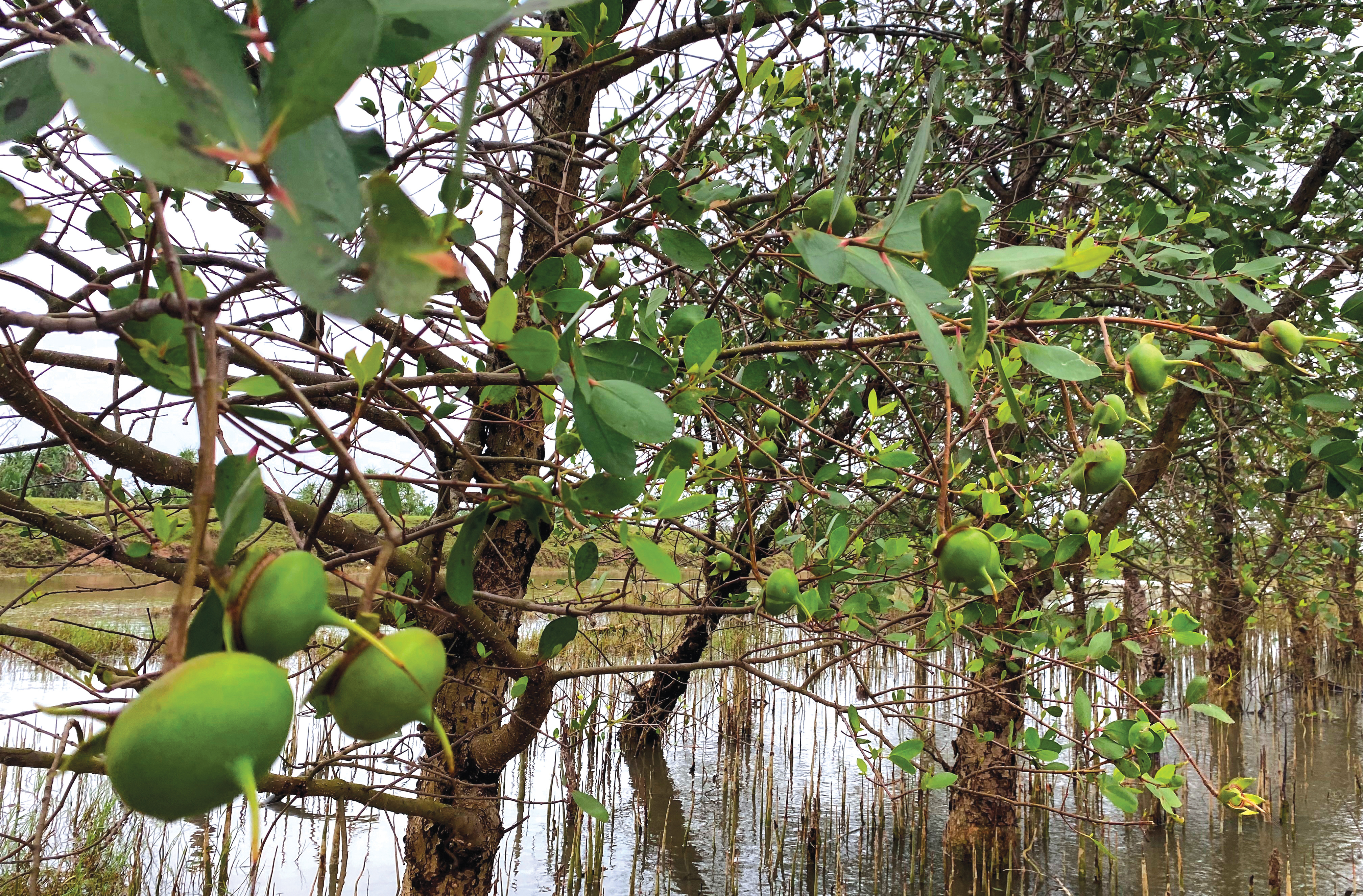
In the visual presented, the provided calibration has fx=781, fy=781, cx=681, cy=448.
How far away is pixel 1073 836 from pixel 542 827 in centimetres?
304

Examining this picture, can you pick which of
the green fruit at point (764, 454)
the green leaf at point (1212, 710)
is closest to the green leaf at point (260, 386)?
the green fruit at point (764, 454)

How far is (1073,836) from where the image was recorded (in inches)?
176

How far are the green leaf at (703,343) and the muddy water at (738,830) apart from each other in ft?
6.09

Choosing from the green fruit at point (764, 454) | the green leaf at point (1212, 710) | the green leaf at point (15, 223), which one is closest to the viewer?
the green leaf at point (15, 223)

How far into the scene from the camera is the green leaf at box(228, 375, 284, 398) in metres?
→ 0.54

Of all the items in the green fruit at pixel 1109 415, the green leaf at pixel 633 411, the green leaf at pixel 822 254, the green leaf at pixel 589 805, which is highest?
the green leaf at pixel 822 254

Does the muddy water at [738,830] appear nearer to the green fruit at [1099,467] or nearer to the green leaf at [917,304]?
the green fruit at [1099,467]

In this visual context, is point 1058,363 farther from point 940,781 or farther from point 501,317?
point 940,781

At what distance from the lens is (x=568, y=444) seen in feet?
2.79

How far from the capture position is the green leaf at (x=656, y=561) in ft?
2.10

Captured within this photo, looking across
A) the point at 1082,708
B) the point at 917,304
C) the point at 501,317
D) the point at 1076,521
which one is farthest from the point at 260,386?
the point at 1082,708

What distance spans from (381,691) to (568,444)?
1.80ft

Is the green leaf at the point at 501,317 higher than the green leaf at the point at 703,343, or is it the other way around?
the green leaf at the point at 703,343

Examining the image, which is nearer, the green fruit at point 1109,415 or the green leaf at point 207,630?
the green leaf at point 207,630
